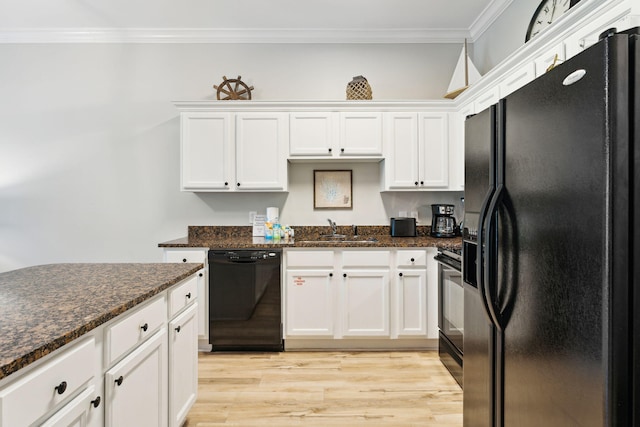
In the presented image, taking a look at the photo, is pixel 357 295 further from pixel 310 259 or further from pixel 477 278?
pixel 477 278

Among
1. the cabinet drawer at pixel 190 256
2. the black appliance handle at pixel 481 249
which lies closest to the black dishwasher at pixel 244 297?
the cabinet drawer at pixel 190 256

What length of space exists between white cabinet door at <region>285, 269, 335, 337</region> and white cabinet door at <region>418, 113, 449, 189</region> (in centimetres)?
133

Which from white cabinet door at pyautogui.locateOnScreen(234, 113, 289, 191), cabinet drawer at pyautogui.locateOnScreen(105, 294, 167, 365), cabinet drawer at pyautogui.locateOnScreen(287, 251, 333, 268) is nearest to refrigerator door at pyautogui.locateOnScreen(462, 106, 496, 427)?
cabinet drawer at pyautogui.locateOnScreen(105, 294, 167, 365)

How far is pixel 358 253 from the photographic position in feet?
9.35

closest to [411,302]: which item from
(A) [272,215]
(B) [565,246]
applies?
(A) [272,215]

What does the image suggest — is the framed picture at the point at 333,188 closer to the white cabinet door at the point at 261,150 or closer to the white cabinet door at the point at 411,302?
the white cabinet door at the point at 261,150

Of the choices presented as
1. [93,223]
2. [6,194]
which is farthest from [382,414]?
[6,194]

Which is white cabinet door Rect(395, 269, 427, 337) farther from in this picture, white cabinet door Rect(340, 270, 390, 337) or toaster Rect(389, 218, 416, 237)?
toaster Rect(389, 218, 416, 237)

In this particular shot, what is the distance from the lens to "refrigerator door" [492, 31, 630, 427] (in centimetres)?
71

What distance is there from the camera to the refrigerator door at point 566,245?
712 mm

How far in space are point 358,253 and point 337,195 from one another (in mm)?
849

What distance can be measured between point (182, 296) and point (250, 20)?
2.77 m

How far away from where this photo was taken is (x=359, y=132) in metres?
3.14

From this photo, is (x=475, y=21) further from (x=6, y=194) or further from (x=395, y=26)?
(x=6, y=194)
